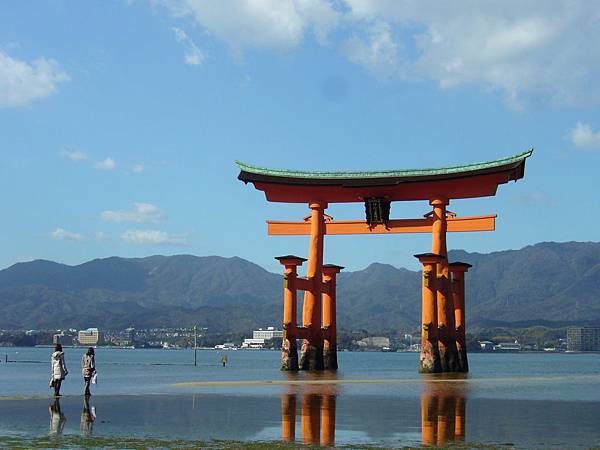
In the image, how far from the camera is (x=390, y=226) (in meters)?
43.3

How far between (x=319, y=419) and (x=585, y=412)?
6.17m

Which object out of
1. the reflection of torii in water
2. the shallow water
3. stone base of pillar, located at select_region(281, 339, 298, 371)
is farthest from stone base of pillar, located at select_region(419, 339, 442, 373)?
the reflection of torii in water

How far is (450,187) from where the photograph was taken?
40750 mm

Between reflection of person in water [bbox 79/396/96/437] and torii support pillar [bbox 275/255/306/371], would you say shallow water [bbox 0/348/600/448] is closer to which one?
reflection of person in water [bbox 79/396/96/437]

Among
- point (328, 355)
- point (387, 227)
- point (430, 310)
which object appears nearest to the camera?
point (430, 310)

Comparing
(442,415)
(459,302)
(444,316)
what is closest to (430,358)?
(444,316)

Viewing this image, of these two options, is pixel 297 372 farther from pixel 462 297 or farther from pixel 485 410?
pixel 485 410

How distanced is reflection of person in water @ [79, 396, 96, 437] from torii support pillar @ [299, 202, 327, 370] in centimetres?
2279

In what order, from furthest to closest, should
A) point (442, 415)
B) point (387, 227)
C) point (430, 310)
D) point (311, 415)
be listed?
point (387, 227), point (430, 310), point (442, 415), point (311, 415)

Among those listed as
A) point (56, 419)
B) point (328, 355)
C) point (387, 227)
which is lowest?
point (56, 419)

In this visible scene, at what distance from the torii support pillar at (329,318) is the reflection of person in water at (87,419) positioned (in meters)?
25.7

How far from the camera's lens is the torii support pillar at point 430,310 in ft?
126

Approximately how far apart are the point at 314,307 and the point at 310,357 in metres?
2.38

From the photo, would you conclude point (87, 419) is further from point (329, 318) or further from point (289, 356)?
point (329, 318)
